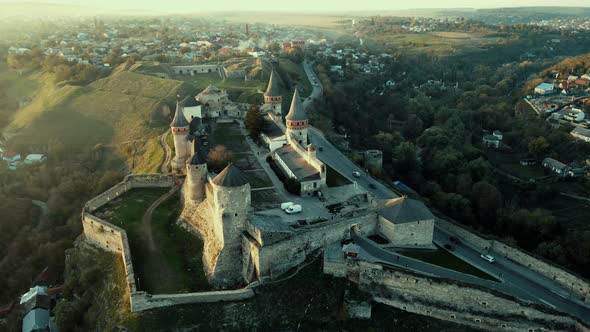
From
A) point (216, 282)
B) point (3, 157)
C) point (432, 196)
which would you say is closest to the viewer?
point (216, 282)

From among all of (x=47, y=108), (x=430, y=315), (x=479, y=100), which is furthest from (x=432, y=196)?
(x=47, y=108)

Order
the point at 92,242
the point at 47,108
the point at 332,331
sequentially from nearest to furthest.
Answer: the point at 332,331
the point at 92,242
the point at 47,108

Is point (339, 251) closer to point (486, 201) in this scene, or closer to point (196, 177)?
point (196, 177)

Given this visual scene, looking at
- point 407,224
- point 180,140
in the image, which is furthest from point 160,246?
point 407,224

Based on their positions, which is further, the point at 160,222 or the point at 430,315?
the point at 160,222

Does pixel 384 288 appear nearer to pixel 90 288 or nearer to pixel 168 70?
pixel 90 288

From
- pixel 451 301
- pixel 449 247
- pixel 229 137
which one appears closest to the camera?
pixel 451 301
